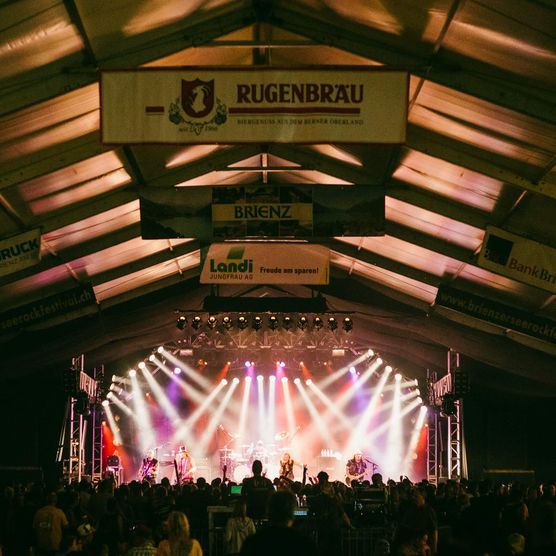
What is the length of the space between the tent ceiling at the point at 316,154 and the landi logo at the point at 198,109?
1.39 m

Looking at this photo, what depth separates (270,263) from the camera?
16.6 meters

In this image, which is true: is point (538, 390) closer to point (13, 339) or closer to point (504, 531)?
point (504, 531)

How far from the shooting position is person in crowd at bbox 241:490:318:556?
16.8 feet

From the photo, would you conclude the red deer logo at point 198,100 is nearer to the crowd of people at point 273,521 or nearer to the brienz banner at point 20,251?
the crowd of people at point 273,521

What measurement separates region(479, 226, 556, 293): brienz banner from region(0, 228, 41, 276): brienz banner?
20.1ft

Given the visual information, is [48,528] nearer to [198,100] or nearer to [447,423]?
[198,100]

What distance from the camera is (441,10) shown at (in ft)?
34.8

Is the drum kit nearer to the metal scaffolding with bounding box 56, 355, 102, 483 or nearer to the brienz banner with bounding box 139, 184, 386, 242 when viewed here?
→ the metal scaffolding with bounding box 56, 355, 102, 483

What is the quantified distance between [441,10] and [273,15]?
8.79ft

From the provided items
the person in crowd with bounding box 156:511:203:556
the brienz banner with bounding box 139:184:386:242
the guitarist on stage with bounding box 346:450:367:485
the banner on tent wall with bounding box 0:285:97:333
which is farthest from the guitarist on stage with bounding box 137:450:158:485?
the person in crowd with bounding box 156:511:203:556

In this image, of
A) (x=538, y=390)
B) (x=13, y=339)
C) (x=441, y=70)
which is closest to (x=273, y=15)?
(x=441, y=70)

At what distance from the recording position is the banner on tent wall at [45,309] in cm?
1672

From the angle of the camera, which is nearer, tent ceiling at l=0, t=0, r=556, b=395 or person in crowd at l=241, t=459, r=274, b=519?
tent ceiling at l=0, t=0, r=556, b=395

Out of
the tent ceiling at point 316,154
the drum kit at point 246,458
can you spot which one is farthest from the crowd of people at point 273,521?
the drum kit at point 246,458
